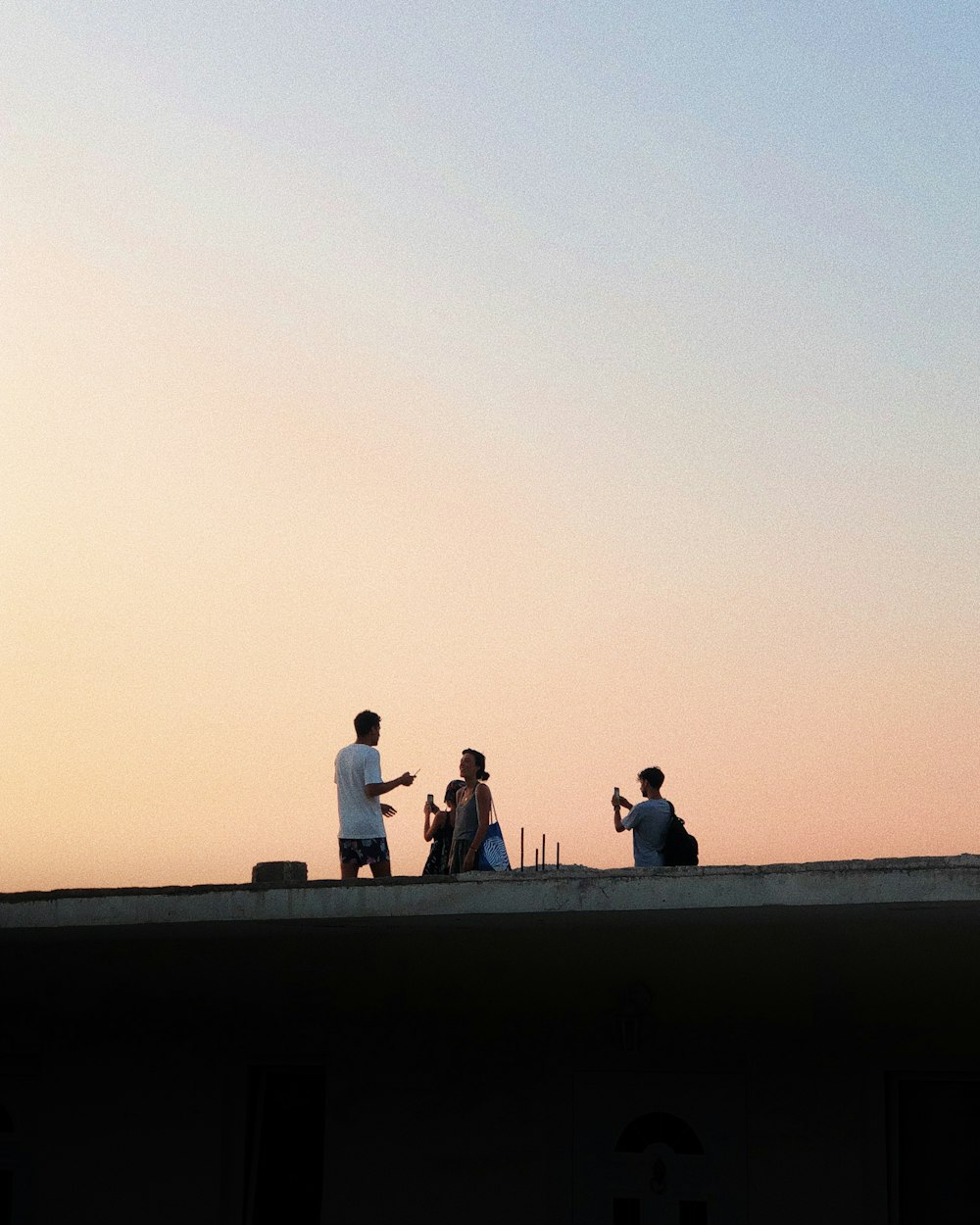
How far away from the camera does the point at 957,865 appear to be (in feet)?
24.3

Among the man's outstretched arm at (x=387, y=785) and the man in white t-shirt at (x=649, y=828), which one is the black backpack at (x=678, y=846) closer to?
the man in white t-shirt at (x=649, y=828)

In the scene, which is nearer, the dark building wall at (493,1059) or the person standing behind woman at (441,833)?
the dark building wall at (493,1059)

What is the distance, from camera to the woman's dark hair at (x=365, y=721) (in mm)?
11312

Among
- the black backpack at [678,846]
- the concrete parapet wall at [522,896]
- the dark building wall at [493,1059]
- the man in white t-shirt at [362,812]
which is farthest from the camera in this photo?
the man in white t-shirt at [362,812]

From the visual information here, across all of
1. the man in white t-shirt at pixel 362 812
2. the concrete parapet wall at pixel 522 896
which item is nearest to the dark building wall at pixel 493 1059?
the concrete parapet wall at pixel 522 896

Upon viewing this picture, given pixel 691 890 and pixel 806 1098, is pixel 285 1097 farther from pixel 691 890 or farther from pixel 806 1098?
pixel 691 890

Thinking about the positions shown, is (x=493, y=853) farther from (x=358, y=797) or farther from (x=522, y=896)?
(x=522, y=896)

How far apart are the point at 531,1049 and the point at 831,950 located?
2308 millimetres

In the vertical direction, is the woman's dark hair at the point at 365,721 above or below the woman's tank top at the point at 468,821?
above

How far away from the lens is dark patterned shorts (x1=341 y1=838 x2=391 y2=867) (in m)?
11.1

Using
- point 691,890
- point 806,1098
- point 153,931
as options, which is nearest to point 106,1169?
point 153,931

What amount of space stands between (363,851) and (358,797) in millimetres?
358

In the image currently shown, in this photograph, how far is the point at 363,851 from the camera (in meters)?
11.1

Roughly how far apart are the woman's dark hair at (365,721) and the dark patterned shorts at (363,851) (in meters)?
0.72
